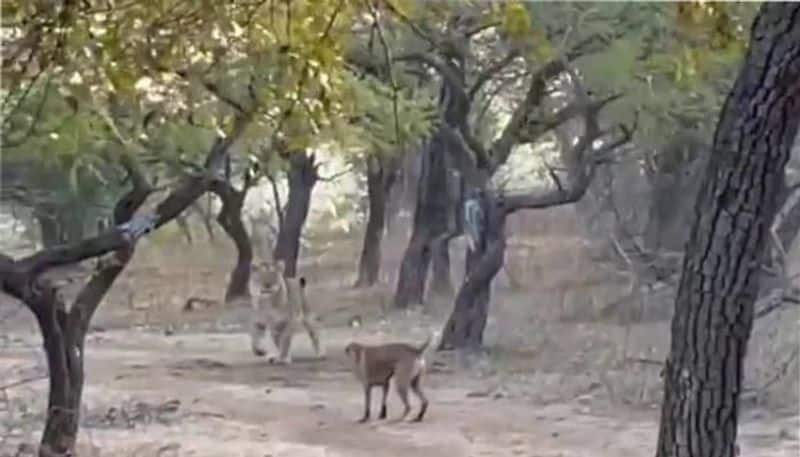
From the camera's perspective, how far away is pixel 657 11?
13.5m

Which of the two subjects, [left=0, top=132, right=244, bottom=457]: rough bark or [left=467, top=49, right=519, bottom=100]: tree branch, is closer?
[left=0, top=132, right=244, bottom=457]: rough bark

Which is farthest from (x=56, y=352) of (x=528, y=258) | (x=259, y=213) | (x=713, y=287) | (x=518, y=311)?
(x=259, y=213)

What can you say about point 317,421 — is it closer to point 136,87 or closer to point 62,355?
point 62,355

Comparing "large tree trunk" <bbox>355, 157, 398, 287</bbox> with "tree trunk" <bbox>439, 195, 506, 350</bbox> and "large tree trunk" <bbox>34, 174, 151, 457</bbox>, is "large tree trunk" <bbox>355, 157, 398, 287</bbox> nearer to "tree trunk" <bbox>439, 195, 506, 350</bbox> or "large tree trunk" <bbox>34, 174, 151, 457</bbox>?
"tree trunk" <bbox>439, 195, 506, 350</bbox>

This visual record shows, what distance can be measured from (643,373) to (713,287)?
10.2 m

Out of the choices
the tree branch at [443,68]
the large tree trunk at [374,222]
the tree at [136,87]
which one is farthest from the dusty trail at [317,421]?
the large tree trunk at [374,222]

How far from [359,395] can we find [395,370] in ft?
4.89

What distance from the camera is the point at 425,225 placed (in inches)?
789

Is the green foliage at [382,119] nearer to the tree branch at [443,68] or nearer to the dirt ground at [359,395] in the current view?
the tree branch at [443,68]

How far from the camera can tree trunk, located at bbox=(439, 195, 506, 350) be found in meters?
15.5

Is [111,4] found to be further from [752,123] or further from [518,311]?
[518,311]

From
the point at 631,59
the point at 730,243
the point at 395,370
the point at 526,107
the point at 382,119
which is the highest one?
the point at 631,59

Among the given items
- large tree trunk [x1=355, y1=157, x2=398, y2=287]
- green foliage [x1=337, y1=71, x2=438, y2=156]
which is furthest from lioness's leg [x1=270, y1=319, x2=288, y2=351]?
large tree trunk [x1=355, y1=157, x2=398, y2=287]

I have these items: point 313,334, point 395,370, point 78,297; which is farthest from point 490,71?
point 78,297
